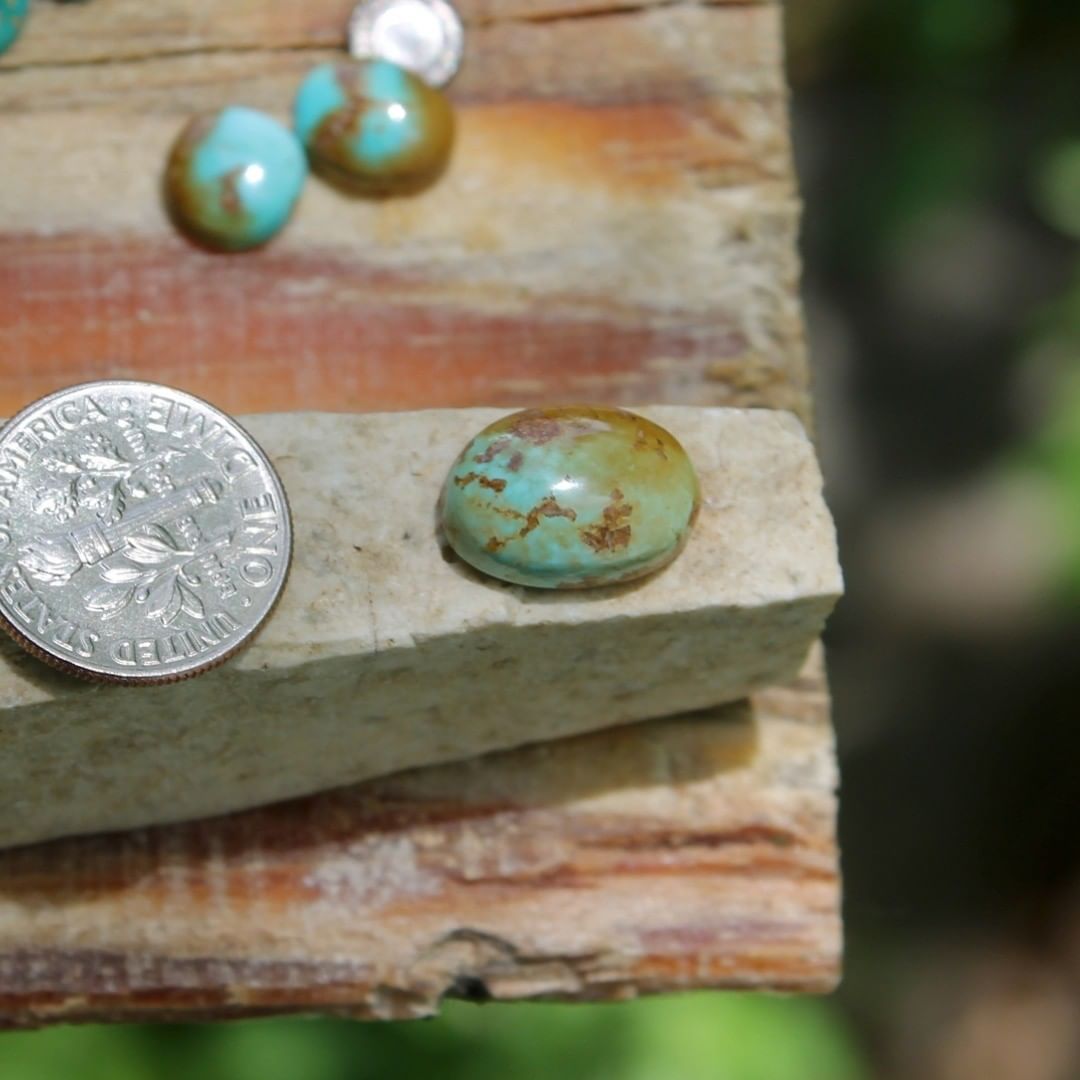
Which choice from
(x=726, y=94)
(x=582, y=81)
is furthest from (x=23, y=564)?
(x=726, y=94)

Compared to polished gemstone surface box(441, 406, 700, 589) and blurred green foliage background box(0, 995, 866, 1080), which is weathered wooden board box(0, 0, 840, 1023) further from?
blurred green foliage background box(0, 995, 866, 1080)

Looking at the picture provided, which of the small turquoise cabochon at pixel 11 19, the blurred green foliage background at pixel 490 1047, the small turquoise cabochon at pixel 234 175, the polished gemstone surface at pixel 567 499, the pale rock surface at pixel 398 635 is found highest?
the small turquoise cabochon at pixel 11 19

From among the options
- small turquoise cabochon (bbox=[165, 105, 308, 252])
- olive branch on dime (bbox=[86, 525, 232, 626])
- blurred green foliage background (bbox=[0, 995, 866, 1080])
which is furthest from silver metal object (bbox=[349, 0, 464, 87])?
blurred green foliage background (bbox=[0, 995, 866, 1080])

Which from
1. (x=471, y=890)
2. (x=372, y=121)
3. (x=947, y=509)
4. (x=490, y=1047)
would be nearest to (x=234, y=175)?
(x=372, y=121)

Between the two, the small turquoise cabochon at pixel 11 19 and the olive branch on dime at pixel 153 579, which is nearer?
the olive branch on dime at pixel 153 579

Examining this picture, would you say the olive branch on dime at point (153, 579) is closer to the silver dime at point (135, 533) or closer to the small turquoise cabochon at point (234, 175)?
the silver dime at point (135, 533)

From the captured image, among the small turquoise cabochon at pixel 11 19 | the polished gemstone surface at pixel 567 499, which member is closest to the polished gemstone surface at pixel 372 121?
the small turquoise cabochon at pixel 11 19

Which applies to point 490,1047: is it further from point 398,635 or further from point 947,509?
point 947,509
